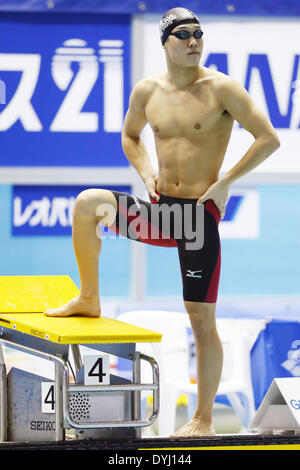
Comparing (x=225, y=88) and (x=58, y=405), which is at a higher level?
(x=225, y=88)

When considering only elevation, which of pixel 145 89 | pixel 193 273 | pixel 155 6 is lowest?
pixel 193 273

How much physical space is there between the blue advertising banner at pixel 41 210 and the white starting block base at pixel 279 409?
10.8ft

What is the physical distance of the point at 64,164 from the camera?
7.08 metres

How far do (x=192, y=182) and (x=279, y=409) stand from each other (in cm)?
121

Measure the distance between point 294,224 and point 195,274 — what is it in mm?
3185

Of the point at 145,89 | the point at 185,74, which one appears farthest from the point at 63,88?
the point at 185,74

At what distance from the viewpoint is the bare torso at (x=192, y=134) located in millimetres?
4301

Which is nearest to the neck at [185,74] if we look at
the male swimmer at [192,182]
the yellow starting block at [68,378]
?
the male swimmer at [192,182]

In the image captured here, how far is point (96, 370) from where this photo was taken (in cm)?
359

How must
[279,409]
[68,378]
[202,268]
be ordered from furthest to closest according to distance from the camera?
1. [202,268]
2. [279,409]
3. [68,378]

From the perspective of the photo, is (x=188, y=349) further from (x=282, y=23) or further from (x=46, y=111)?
(x=282, y=23)

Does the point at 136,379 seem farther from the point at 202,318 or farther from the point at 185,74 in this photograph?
the point at 185,74

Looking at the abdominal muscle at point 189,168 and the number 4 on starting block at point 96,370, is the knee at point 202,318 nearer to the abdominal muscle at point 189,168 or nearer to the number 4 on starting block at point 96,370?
the abdominal muscle at point 189,168

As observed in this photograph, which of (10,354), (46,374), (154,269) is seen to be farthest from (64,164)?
(46,374)
